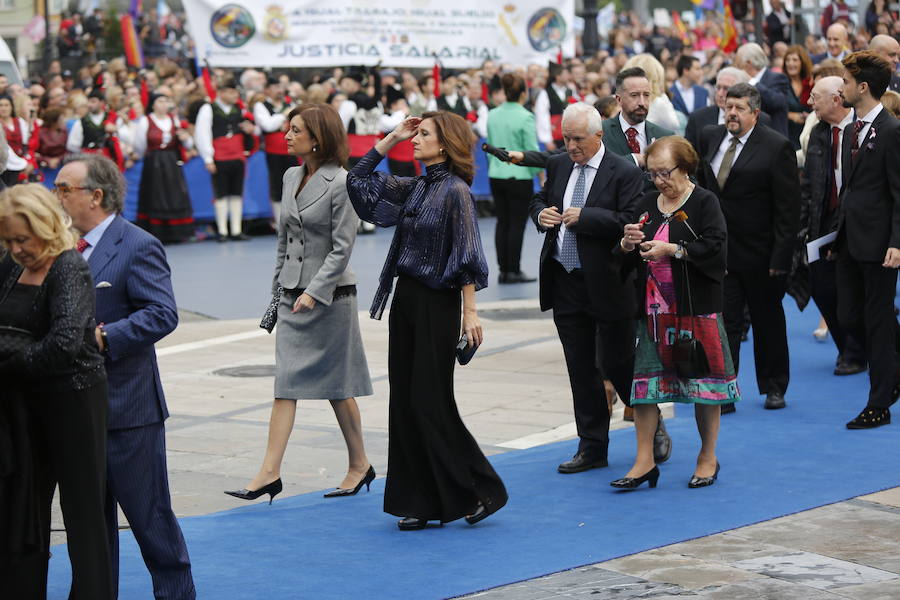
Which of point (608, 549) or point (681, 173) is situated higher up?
point (681, 173)

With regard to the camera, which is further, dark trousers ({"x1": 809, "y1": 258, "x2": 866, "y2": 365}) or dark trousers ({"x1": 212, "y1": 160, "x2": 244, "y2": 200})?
dark trousers ({"x1": 212, "y1": 160, "x2": 244, "y2": 200})

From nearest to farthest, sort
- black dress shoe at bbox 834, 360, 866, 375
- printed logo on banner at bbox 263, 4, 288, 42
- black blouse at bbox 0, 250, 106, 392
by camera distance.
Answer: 1. black blouse at bbox 0, 250, 106, 392
2. black dress shoe at bbox 834, 360, 866, 375
3. printed logo on banner at bbox 263, 4, 288, 42

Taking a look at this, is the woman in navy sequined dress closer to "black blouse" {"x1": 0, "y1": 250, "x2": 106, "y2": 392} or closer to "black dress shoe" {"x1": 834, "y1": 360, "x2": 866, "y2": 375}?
"black blouse" {"x1": 0, "y1": 250, "x2": 106, "y2": 392}

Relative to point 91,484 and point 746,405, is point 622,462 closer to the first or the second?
point 746,405

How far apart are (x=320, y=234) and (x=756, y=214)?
3106 millimetres

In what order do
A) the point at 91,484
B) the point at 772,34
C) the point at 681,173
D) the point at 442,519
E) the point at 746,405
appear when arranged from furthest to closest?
the point at 772,34 < the point at 746,405 < the point at 681,173 < the point at 442,519 < the point at 91,484

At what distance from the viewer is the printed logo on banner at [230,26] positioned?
22266 mm

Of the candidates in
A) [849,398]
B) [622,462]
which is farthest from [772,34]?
[622,462]

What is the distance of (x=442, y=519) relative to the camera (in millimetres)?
6980

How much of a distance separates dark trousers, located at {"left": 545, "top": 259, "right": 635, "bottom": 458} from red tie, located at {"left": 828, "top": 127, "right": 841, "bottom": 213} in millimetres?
2071

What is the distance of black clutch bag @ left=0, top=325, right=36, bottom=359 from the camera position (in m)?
4.99

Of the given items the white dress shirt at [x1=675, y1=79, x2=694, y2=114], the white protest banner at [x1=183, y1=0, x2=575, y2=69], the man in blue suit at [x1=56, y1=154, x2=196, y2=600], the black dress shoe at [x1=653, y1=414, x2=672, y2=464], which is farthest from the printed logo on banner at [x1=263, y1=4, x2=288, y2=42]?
the man in blue suit at [x1=56, y1=154, x2=196, y2=600]

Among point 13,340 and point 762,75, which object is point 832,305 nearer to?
point 762,75

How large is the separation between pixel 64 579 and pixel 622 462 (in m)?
3.27
